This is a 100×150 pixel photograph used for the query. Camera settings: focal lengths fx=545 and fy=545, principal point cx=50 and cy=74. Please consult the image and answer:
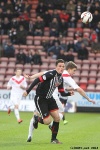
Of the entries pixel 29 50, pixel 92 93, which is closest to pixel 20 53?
pixel 29 50

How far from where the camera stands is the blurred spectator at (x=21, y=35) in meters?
30.7

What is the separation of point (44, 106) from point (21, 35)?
720 inches

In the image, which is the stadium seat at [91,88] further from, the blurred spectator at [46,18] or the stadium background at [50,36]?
the blurred spectator at [46,18]

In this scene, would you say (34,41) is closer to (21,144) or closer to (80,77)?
(80,77)

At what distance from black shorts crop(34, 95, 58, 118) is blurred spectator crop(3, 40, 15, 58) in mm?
17420

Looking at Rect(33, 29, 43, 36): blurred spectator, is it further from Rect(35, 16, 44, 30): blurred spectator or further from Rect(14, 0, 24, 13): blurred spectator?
Rect(14, 0, 24, 13): blurred spectator

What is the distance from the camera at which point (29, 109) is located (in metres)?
27.5

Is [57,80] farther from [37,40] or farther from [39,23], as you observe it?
[37,40]

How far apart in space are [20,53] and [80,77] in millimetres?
3593

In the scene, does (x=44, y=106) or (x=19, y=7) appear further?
(x=19, y=7)

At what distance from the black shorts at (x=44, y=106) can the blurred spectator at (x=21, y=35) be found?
58.9 ft

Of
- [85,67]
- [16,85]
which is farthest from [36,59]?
[16,85]

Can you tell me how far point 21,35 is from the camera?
3089 centimetres

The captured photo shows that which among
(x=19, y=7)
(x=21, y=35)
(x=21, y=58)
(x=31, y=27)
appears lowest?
(x=21, y=58)
